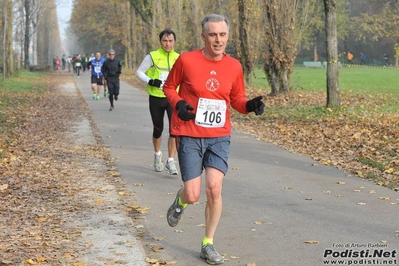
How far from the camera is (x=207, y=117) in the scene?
5.84 meters

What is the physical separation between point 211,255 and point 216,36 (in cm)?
173

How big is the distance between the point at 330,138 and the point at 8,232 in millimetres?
8273

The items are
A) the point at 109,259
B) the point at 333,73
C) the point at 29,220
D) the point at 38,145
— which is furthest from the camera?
the point at 333,73

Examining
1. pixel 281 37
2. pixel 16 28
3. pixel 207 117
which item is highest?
pixel 16 28

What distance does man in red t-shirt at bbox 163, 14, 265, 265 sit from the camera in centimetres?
582

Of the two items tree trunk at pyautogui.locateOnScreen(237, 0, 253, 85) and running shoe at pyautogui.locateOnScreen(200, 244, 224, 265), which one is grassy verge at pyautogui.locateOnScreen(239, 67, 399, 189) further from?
tree trunk at pyautogui.locateOnScreen(237, 0, 253, 85)

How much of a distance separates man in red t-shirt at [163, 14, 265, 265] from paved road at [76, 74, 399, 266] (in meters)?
0.59

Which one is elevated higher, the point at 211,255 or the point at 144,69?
Result: the point at 144,69

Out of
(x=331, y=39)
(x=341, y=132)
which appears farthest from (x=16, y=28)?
(x=341, y=132)

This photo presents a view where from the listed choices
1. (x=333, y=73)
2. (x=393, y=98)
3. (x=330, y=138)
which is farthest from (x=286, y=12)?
(x=330, y=138)

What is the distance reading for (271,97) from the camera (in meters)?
25.0

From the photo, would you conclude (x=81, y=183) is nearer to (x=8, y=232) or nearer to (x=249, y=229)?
(x=8, y=232)

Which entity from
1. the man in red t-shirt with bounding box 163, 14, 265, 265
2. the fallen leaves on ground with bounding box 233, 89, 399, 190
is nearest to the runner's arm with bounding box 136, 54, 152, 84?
the fallen leaves on ground with bounding box 233, 89, 399, 190

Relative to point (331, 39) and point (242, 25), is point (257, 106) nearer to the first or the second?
point (331, 39)
